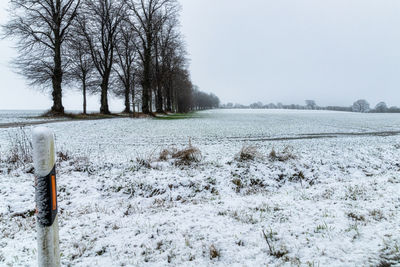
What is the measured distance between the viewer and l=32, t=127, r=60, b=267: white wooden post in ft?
5.65

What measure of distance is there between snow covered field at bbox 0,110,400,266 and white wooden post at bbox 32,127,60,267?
3.54 ft

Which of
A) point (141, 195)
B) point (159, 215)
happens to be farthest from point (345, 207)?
point (141, 195)

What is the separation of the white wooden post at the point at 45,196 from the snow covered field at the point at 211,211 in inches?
42.5

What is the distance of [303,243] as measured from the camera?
2.87 meters

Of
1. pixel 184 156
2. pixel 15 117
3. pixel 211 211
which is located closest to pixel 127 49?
pixel 15 117

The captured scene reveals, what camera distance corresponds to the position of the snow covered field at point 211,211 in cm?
275

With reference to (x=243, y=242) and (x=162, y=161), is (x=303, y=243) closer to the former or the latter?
(x=243, y=242)

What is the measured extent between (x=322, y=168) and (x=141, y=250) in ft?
21.0

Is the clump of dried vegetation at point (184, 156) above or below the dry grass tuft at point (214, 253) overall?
above

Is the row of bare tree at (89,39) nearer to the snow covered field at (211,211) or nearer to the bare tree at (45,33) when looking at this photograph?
the bare tree at (45,33)

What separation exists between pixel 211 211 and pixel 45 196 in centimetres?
299

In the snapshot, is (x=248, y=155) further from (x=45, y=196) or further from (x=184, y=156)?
(x=45, y=196)

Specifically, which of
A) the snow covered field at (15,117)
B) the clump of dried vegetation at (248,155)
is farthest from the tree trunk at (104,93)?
the clump of dried vegetation at (248,155)

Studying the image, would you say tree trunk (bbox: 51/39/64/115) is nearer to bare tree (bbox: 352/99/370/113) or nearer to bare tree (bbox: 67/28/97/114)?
bare tree (bbox: 67/28/97/114)
